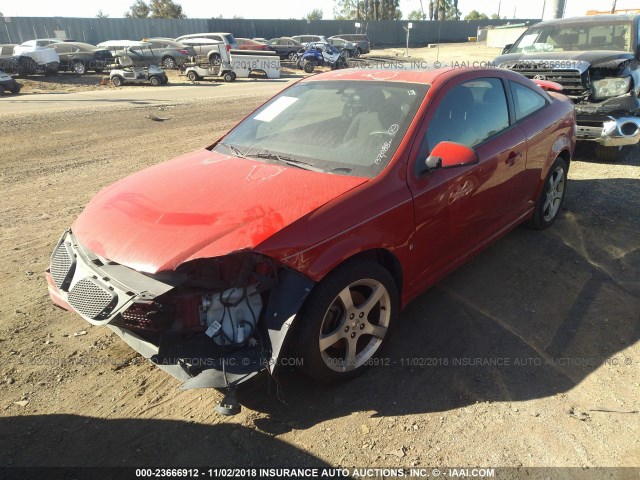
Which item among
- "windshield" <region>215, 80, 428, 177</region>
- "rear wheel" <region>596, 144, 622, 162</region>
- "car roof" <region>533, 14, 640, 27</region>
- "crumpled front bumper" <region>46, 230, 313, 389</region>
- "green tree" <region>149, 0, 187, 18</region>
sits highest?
"green tree" <region>149, 0, 187, 18</region>

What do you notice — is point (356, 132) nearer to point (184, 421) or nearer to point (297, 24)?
point (184, 421)

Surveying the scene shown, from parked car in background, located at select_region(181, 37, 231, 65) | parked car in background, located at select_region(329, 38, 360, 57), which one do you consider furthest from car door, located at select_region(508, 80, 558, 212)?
parked car in background, located at select_region(329, 38, 360, 57)

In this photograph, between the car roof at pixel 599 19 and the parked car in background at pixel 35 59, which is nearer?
the car roof at pixel 599 19

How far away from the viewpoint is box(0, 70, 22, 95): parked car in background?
16859 mm

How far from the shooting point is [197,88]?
19.2m

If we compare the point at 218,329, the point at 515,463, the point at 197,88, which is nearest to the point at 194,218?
the point at 218,329

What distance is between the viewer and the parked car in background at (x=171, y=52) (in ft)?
76.3

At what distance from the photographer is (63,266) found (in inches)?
109

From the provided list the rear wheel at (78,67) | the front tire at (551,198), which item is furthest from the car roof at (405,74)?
the rear wheel at (78,67)

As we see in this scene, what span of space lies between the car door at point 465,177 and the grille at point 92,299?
181 cm

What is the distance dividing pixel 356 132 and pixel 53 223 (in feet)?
12.0

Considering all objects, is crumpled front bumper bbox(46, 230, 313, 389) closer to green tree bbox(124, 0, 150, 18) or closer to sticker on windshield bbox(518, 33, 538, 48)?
sticker on windshield bbox(518, 33, 538, 48)

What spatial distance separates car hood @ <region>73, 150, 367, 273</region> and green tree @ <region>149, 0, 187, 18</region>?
217ft

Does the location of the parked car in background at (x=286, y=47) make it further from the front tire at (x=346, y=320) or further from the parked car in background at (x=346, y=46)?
the front tire at (x=346, y=320)
